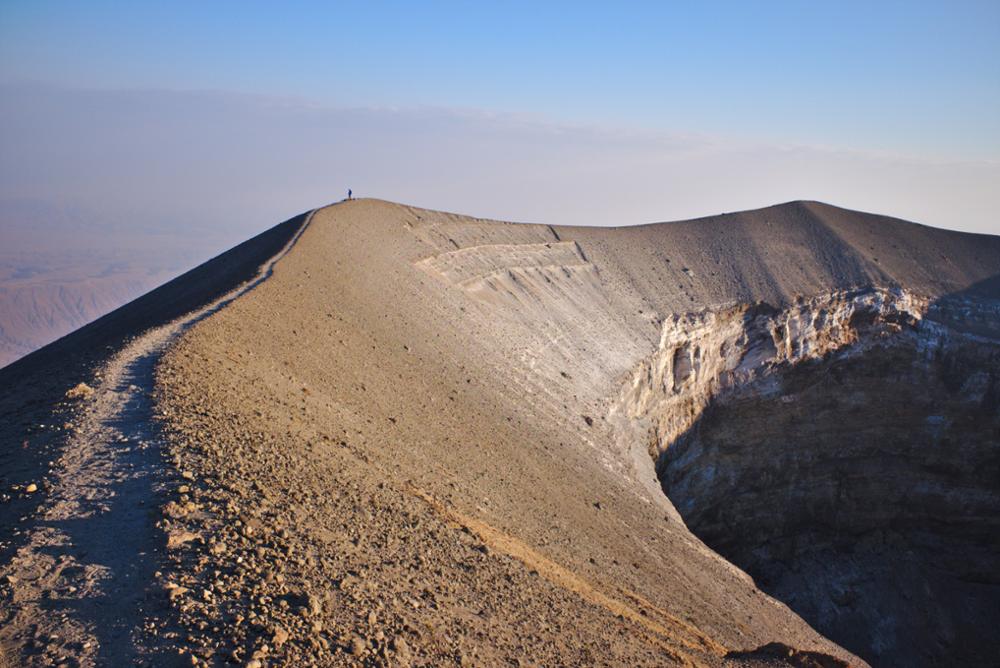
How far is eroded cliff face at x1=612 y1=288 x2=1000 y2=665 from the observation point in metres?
32.6

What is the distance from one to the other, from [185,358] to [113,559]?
6206mm

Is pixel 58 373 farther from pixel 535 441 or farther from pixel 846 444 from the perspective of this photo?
pixel 846 444

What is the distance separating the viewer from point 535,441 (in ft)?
64.2

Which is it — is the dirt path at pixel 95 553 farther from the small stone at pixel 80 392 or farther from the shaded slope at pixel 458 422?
the shaded slope at pixel 458 422

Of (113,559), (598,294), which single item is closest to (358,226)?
(598,294)

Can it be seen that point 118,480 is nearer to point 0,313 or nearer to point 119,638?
point 119,638

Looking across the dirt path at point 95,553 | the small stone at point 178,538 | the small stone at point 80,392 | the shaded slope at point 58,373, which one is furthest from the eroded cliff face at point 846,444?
the small stone at point 178,538

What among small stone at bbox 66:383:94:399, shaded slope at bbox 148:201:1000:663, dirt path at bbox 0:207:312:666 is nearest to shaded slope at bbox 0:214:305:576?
small stone at bbox 66:383:94:399

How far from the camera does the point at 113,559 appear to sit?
26.0 ft

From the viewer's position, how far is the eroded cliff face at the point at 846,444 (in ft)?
107

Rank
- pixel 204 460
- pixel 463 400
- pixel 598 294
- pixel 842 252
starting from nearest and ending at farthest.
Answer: pixel 204 460
pixel 463 400
pixel 598 294
pixel 842 252

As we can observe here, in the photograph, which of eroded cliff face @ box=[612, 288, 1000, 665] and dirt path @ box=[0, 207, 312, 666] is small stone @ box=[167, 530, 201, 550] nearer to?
dirt path @ box=[0, 207, 312, 666]

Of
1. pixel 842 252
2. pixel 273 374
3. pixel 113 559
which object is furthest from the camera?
pixel 842 252

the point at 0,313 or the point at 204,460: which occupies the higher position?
the point at 204,460
